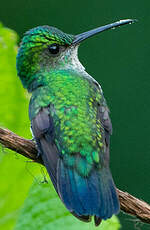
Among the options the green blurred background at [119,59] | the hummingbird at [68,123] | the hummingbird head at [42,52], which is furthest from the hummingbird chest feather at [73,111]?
the green blurred background at [119,59]

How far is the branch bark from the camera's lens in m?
1.89

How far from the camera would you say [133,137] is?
4.59 meters

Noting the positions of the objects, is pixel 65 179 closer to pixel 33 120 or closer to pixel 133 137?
pixel 33 120

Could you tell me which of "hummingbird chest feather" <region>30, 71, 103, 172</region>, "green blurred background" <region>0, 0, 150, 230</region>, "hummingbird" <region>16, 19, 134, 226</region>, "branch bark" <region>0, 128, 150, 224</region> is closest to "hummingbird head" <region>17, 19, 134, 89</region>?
"hummingbird" <region>16, 19, 134, 226</region>

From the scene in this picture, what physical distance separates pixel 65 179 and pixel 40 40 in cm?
113

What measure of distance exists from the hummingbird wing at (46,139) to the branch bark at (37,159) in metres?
0.13

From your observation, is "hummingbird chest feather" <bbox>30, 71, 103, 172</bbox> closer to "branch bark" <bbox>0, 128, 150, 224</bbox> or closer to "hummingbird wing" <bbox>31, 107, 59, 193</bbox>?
"hummingbird wing" <bbox>31, 107, 59, 193</bbox>

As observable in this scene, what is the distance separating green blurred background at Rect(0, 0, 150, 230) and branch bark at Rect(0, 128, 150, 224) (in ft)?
5.20

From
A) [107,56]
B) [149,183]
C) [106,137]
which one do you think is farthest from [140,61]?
[106,137]

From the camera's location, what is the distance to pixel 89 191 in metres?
2.09

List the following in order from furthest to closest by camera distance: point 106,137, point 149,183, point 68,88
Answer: point 149,183 → point 68,88 → point 106,137

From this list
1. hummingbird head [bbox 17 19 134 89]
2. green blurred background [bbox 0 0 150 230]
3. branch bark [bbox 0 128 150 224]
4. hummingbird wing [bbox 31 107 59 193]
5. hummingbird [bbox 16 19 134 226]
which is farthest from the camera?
green blurred background [bbox 0 0 150 230]

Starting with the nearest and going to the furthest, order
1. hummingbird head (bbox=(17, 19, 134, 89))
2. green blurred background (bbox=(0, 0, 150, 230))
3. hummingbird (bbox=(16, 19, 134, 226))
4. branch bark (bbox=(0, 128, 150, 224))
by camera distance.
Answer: branch bark (bbox=(0, 128, 150, 224))
hummingbird (bbox=(16, 19, 134, 226))
hummingbird head (bbox=(17, 19, 134, 89))
green blurred background (bbox=(0, 0, 150, 230))

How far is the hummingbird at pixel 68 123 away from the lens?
6.81ft
